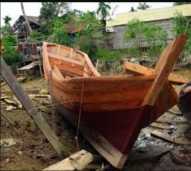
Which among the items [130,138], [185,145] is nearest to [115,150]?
[130,138]

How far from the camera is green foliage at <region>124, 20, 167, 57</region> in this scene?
18141 mm

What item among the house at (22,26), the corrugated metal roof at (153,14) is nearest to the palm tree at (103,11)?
the corrugated metal roof at (153,14)

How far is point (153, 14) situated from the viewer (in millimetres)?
26125

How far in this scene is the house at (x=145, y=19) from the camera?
24.3m

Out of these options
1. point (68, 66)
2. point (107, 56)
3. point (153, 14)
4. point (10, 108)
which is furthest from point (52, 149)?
point (153, 14)

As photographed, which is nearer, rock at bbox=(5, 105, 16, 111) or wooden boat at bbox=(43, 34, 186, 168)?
wooden boat at bbox=(43, 34, 186, 168)

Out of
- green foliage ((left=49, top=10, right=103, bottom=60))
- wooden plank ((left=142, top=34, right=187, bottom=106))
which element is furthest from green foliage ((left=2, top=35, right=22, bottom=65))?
wooden plank ((left=142, top=34, right=187, bottom=106))

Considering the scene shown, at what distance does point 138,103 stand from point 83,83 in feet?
2.80

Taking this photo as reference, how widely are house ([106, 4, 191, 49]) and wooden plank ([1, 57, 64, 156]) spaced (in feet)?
55.8

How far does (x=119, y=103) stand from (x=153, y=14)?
68.5 feet

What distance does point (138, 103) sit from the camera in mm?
6035

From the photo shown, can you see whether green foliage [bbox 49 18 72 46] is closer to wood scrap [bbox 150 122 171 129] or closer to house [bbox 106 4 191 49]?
house [bbox 106 4 191 49]

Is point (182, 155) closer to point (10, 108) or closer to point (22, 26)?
point (10, 108)

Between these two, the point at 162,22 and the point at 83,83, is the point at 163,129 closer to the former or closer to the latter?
the point at 83,83
